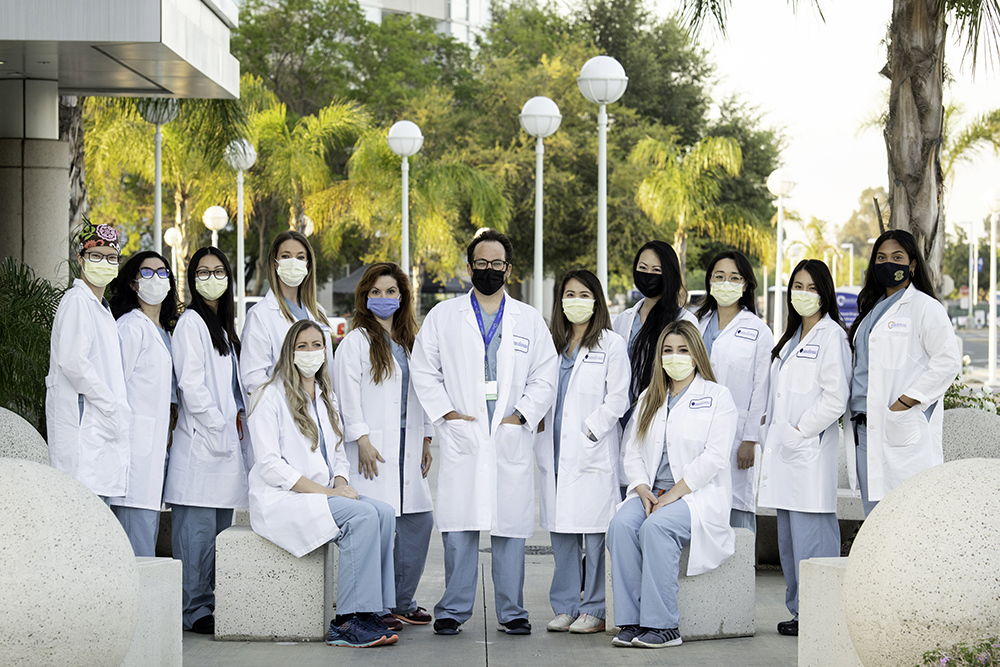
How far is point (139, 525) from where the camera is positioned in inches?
256

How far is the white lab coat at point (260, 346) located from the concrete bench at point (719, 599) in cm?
221

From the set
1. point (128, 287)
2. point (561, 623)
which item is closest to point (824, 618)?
point (561, 623)

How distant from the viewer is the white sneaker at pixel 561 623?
257 inches

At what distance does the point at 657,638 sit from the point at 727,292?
2131mm

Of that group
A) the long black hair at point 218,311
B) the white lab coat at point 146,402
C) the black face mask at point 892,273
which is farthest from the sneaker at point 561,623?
the black face mask at point 892,273

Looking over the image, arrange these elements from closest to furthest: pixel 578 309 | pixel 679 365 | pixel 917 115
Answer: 1. pixel 679 365
2. pixel 578 309
3. pixel 917 115

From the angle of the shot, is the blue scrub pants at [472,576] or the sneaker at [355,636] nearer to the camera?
the sneaker at [355,636]

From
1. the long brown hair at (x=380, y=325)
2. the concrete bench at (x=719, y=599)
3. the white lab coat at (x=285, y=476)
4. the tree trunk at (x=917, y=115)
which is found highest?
the tree trunk at (x=917, y=115)

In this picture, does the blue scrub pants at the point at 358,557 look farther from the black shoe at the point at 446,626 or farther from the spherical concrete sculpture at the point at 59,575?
the spherical concrete sculpture at the point at 59,575

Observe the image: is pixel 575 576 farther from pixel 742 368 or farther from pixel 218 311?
pixel 218 311

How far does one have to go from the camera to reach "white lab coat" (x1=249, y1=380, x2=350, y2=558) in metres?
6.12

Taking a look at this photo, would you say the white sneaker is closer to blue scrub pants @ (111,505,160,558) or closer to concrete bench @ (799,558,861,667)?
concrete bench @ (799,558,861,667)

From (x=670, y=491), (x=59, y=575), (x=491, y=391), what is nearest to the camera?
(x=59, y=575)

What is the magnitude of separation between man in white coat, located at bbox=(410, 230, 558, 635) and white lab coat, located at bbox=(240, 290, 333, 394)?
71 centimetres
